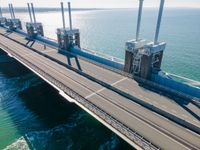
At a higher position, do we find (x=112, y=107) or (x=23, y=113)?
(x=112, y=107)

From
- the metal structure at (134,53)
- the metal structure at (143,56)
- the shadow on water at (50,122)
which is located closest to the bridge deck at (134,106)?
the metal structure at (143,56)

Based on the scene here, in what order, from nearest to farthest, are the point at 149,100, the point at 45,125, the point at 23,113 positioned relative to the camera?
the point at 149,100 → the point at 45,125 → the point at 23,113

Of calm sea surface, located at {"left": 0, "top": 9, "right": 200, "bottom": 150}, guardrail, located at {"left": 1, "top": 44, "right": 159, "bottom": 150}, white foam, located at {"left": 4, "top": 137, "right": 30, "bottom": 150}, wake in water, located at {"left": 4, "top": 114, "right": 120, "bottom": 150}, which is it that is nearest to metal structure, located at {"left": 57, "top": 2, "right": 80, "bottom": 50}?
calm sea surface, located at {"left": 0, "top": 9, "right": 200, "bottom": 150}

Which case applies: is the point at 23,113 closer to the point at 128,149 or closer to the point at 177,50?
the point at 128,149

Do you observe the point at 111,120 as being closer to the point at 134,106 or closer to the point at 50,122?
the point at 134,106

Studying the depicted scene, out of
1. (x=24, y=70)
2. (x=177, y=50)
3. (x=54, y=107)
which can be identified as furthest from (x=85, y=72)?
(x=177, y=50)

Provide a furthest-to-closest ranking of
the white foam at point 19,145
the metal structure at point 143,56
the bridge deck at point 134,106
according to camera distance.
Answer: the metal structure at point 143,56 → the white foam at point 19,145 → the bridge deck at point 134,106

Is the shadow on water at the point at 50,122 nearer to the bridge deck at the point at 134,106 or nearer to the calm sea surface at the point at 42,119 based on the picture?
the calm sea surface at the point at 42,119

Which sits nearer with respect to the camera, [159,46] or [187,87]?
[187,87]
